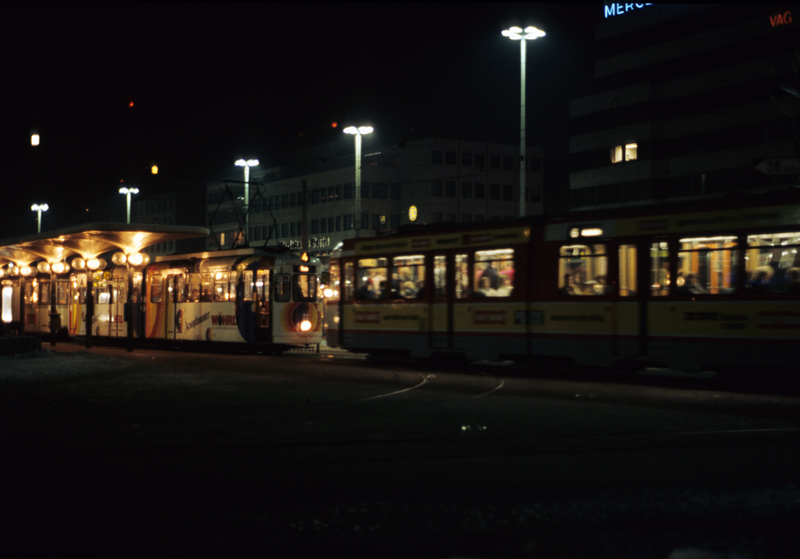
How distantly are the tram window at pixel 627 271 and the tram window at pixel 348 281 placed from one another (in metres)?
7.68

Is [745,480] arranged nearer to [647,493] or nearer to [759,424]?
[647,493]

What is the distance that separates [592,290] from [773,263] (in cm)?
352

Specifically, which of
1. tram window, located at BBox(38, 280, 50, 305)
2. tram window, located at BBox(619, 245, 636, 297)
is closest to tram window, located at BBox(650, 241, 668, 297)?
tram window, located at BBox(619, 245, 636, 297)

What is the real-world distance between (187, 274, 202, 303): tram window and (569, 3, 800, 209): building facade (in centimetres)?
2847

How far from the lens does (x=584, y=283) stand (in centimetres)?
1722

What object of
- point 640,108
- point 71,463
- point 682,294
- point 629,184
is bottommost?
point 71,463

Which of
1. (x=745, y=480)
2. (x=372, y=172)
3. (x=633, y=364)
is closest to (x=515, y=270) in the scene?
(x=633, y=364)

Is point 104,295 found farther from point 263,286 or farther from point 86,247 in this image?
point 263,286

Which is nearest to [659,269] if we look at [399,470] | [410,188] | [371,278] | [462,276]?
[462,276]

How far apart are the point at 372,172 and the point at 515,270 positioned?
7049 centimetres

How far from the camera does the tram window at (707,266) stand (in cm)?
1506

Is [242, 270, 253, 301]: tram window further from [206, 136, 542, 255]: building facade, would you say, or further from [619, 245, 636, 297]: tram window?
[206, 136, 542, 255]: building facade

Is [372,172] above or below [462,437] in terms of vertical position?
above

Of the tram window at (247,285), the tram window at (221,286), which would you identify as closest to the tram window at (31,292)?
the tram window at (221,286)
